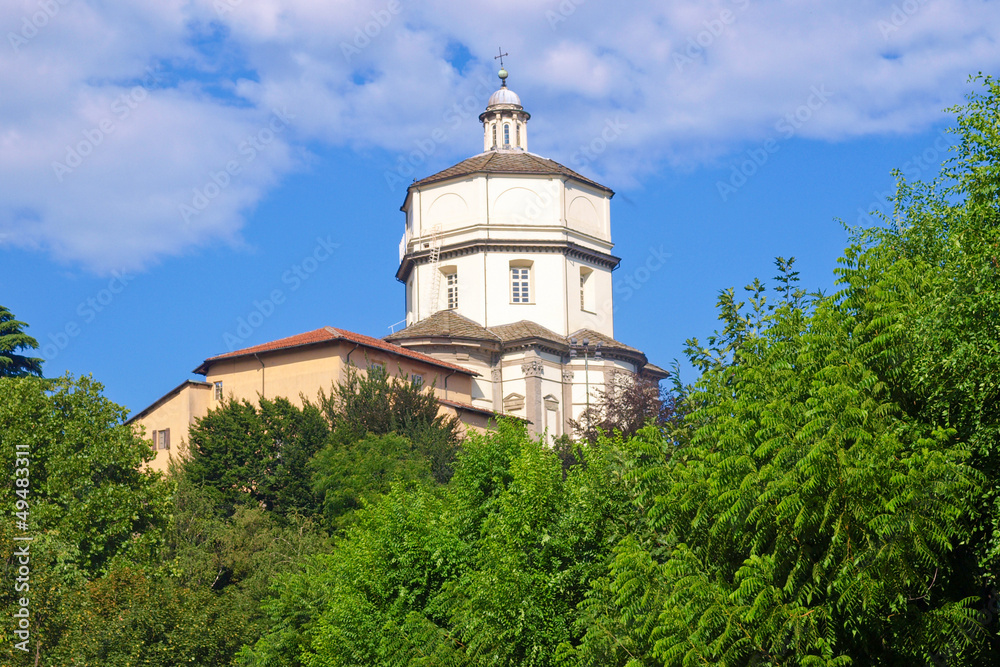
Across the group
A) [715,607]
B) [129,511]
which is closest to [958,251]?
[715,607]

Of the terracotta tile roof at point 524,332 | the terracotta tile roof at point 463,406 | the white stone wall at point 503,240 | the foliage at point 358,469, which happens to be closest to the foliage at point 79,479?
the foliage at point 358,469

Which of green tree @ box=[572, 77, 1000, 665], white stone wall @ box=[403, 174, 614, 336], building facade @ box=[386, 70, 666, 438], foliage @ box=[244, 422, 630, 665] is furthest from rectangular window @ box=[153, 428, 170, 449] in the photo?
green tree @ box=[572, 77, 1000, 665]

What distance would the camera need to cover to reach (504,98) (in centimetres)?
7175

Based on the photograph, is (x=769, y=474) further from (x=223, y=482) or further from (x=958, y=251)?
(x=223, y=482)

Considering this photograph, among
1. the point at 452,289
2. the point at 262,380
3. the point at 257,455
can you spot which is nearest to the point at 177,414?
the point at 262,380

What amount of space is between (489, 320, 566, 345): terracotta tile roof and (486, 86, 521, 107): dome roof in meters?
14.3

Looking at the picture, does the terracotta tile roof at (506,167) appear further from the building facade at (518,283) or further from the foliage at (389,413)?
the foliage at (389,413)

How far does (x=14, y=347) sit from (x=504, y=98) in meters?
29.5

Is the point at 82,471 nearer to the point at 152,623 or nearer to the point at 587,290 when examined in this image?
the point at 152,623

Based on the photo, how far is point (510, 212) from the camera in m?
64.8

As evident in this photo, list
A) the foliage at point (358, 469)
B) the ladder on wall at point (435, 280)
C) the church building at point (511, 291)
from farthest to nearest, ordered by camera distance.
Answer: the ladder on wall at point (435, 280) → the church building at point (511, 291) → the foliage at point (358, 469)

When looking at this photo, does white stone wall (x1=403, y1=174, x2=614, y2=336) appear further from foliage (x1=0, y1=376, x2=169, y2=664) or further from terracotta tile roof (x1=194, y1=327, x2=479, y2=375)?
foliage (x1=0, y1=376, x2=169, y2=664)

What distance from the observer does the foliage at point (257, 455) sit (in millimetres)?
46844

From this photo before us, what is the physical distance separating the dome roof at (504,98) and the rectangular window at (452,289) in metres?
11.2
